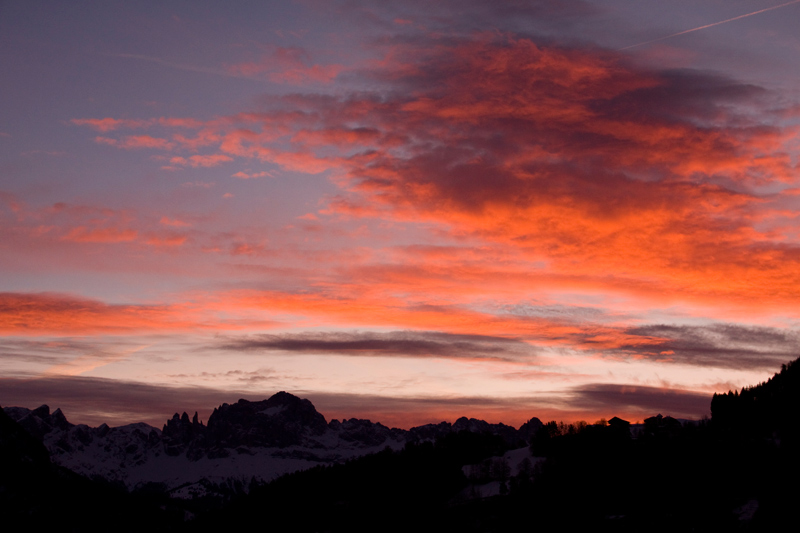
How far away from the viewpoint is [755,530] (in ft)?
647

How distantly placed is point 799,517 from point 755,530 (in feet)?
42.9

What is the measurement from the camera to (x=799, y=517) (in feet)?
620
